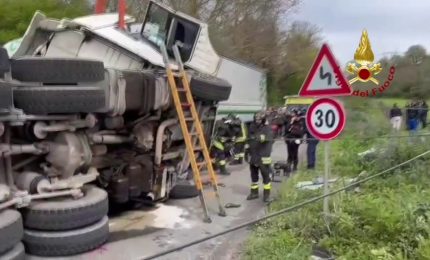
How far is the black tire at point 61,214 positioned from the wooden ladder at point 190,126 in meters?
1.49

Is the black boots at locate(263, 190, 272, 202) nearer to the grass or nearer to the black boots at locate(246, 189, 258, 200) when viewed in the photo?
the black boots at locate(246, 189, 258, 200)

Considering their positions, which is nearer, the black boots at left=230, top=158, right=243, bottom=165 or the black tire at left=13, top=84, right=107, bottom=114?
the black tire at left=13, top=84, right=107, bottom=114

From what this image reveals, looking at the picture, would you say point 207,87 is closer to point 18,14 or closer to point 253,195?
point 253,195

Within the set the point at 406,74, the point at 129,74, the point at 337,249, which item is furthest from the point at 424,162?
the point at 129,74

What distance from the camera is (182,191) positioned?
6812 mm

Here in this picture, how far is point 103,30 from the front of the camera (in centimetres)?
632

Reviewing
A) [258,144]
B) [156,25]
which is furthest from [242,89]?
[156,25]

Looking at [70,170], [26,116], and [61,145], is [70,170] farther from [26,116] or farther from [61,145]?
[26,116]

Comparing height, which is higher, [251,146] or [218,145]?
[251,146]

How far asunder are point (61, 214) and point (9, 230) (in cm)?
58

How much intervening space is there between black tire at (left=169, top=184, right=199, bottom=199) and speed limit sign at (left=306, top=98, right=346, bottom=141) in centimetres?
260

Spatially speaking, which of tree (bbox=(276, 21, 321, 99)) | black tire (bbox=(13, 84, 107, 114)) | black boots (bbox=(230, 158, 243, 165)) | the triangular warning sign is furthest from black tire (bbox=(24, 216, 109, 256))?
tree (bbox=(276, 21, 321, 99))

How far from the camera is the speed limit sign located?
4.52m

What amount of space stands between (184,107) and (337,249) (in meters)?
2.76
